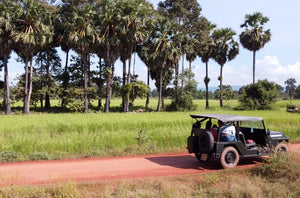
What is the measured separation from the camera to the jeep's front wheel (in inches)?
401

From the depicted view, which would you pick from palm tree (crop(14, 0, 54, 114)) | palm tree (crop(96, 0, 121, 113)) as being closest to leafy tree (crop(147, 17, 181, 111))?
palm tree (crop(96, 0, 121, 113))

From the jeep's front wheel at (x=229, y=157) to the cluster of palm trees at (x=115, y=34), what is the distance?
3300cm

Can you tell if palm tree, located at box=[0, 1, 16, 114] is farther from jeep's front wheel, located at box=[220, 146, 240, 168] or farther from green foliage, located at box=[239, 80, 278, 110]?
green foliage, located at box=[239, 80, 278, 110]

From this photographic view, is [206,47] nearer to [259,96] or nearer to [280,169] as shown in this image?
[259,96]

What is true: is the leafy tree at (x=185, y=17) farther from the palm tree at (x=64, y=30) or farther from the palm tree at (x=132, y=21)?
the palm tree at (x=64, y=30)

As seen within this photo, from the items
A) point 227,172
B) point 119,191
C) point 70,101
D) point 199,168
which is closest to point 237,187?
point 227,172

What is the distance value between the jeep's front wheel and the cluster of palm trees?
33004 millimetres

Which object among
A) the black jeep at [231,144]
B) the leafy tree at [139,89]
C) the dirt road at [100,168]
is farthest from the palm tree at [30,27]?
the black jeep at [231,144]

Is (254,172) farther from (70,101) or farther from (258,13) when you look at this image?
(258,13)

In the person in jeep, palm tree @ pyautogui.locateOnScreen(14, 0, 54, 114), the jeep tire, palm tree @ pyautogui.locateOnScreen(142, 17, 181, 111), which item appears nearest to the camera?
the jeep tire

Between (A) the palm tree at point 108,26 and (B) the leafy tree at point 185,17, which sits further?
(B) the leafy tree at point 185,17

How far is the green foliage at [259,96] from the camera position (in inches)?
1967

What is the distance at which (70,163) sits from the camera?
37.4ft

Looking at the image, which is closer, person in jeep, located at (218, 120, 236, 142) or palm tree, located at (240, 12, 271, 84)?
person in jeep, located at (218, 120, 236, 142)
